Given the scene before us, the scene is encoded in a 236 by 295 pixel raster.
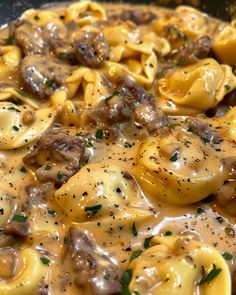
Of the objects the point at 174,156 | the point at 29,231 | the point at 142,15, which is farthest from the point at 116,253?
the point at 142,15

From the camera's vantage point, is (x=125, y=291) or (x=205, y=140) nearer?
(x=125, y=291)

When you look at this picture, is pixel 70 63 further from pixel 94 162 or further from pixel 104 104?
pixel 94 162

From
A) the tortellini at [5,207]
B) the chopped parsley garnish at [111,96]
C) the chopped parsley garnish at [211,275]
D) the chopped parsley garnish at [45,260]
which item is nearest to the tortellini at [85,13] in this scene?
the chopped parsley garnish at [111,96]

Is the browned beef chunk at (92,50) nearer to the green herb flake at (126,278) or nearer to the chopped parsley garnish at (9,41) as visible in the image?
the chopped parsley garnish at (9,41)

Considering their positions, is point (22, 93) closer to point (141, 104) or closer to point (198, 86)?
point (141, 104)

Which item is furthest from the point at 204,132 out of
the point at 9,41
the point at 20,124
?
the point at 9,41

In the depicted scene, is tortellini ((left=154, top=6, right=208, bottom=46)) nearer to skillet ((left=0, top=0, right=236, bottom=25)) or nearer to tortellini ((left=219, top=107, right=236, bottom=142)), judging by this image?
skillet ((left=0, top=0, right=236, bottom=25))
